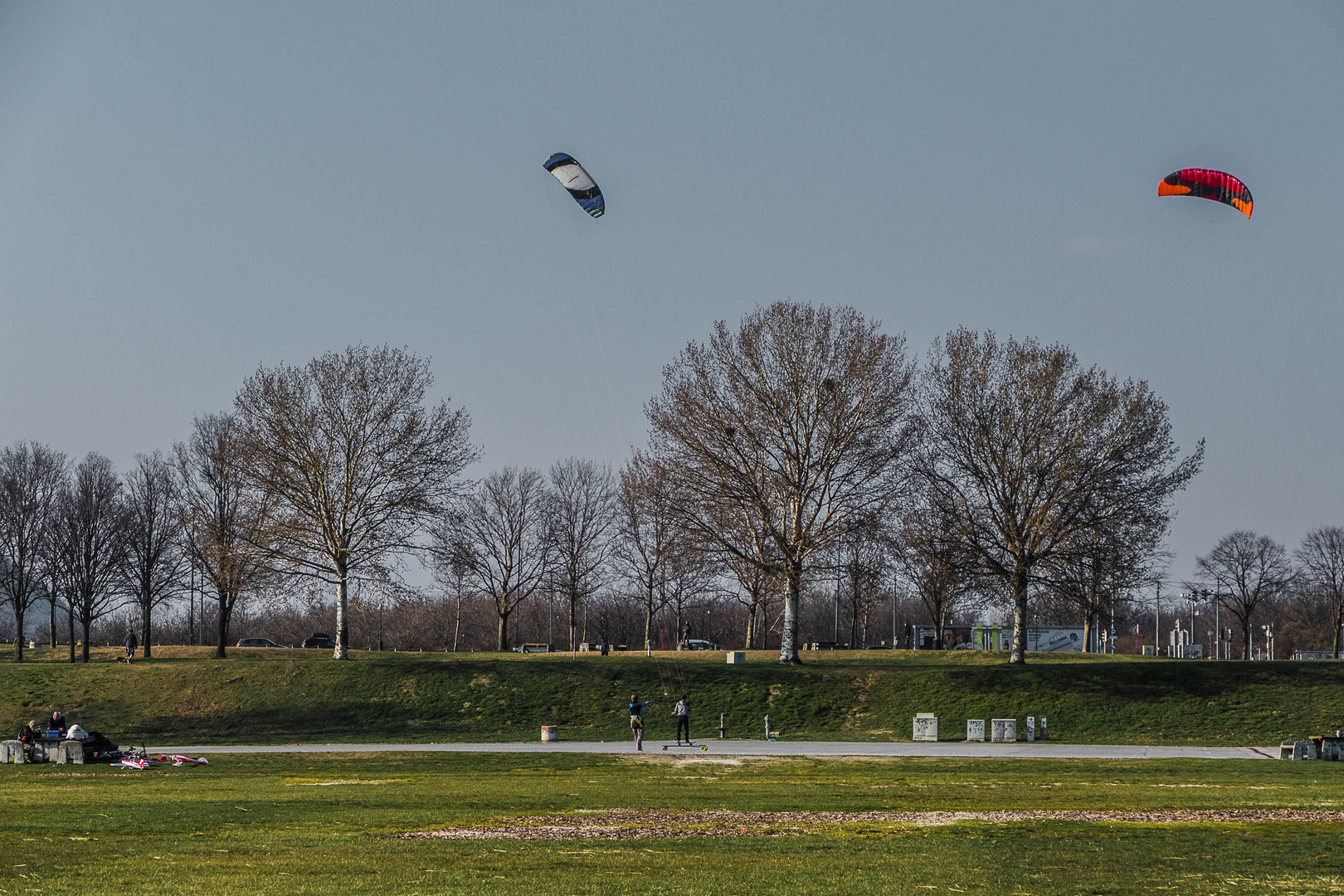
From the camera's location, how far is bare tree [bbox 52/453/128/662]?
70500 mm

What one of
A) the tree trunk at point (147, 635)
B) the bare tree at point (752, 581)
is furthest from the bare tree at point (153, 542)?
the bare tree at point (752, 581)

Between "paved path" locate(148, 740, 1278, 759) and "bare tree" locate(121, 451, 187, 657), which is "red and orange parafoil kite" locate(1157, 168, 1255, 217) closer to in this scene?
"paved path" locate(148, 740, 1278, 759)

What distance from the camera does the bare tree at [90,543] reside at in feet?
231

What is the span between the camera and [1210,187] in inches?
1436

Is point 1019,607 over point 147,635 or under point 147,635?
over

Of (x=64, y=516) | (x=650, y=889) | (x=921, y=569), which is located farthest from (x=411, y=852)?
(x=64, y=516)

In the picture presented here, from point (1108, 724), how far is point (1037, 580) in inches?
389

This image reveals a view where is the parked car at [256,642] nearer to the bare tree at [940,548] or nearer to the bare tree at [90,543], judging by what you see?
the bare tree at [90,543]

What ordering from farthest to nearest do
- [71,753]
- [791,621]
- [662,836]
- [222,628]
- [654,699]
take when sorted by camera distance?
1. [222,628]
2. [791,621]
3. [654,699]
4. [71,753]
5. [662,836]

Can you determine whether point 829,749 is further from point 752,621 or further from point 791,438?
point 752,621

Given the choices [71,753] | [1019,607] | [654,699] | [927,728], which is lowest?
[927,728]

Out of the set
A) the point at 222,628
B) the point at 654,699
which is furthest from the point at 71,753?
the point at 222,628

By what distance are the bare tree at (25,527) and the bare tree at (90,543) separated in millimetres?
844

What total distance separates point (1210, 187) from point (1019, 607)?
75.0 feet
